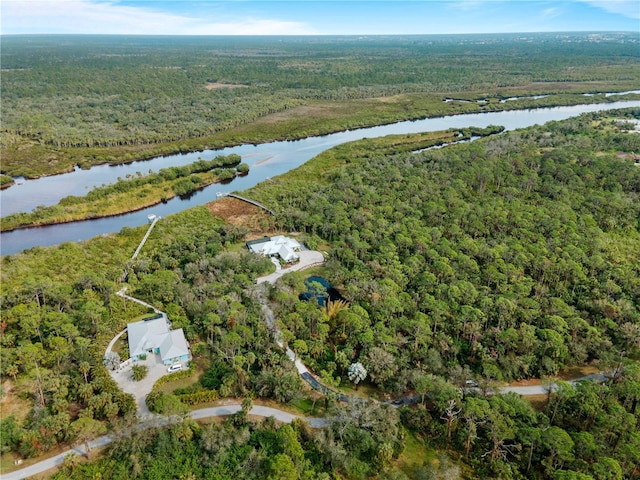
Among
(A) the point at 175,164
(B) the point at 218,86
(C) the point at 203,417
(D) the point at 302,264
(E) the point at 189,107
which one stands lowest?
(C) the point at 203,417

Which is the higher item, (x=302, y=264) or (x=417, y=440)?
(x=302, y=264)

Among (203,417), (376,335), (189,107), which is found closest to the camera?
(203,417)

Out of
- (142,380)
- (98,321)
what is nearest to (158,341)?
(142,380)

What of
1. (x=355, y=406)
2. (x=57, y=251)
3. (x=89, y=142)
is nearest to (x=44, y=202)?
(x=57, y=251)

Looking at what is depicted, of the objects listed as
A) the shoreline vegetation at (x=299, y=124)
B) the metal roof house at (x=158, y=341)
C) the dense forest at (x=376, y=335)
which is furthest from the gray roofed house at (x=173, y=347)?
the shoreline vegetation at (x=299, y=124)

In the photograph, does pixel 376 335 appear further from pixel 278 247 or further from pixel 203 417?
pixel 278 247

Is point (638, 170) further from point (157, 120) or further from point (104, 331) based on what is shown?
point (157, 120)

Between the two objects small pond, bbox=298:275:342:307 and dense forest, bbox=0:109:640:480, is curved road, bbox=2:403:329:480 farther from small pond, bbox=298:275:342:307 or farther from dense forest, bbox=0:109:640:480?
small pond, bbox=298:275:342:307

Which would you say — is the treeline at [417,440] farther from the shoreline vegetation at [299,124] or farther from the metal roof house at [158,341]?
the shoreline vegetation at [299,124]
